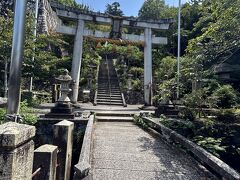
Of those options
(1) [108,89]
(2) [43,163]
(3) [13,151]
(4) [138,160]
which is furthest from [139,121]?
(1) [108,89]

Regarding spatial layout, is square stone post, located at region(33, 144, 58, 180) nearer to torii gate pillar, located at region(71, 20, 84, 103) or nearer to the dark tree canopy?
torii gate pillar, located at region(71, 20, 84, 103)

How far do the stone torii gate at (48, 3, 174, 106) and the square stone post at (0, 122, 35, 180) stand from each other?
1337 cm

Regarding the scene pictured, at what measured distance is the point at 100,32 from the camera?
1703 centimetres

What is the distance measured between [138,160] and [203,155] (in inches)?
56.3

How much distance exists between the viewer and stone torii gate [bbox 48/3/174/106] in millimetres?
16078

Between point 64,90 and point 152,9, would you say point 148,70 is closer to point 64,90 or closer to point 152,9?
point 64,90

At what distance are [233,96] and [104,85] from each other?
38.8 ft

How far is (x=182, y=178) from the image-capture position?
492 cm

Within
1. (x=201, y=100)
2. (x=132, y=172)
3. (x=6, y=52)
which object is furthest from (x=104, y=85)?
(x=132, y=172)

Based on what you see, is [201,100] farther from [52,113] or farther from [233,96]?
[52,113]

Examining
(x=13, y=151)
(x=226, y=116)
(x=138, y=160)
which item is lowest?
(x=138, y=160)

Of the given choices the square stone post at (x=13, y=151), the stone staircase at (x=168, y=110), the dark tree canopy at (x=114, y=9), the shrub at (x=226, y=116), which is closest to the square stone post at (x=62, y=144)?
the square stone post at (x=13, y=151)

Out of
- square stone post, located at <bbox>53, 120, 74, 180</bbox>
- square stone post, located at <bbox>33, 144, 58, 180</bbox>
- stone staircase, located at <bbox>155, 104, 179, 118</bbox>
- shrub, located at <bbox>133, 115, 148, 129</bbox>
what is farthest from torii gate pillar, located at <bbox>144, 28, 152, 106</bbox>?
square stone post, located at <bbox>33, 144, 58, 180</bbox>

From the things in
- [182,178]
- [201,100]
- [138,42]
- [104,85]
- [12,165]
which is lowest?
[182,178]
